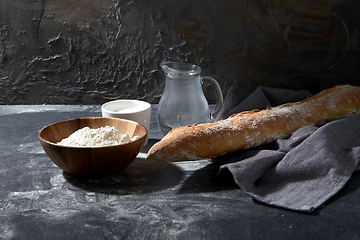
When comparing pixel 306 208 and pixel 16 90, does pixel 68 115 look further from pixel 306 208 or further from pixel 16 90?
pixel 306 208

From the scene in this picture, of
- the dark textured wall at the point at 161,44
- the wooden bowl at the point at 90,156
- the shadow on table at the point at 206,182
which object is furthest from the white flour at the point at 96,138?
the dark textured wall at the point at 161,44

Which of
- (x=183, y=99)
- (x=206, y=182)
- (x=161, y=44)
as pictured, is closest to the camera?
(x=206, y=182)

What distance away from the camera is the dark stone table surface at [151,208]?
52 cm

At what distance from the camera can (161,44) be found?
4.23ft

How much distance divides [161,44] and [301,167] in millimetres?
801

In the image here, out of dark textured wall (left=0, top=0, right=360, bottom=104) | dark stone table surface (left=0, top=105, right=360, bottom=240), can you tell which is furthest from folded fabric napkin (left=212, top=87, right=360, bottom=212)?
dark textured wall (left=0, top=0, right=360, bottom=104)

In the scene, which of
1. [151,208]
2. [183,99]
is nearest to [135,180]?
[151,208]

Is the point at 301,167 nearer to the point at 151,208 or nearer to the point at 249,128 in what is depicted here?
the point at 249,128

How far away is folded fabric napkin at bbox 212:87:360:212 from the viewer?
2.01 feet

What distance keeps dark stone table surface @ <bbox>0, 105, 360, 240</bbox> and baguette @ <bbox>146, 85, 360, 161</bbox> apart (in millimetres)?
60

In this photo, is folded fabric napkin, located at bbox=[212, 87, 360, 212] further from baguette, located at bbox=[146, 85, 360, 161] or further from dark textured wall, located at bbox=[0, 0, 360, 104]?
dark textured wall, located at bbox=[0, 0, 360, 104]

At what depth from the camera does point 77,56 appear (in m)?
1.30

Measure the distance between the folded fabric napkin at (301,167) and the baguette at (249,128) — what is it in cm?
4

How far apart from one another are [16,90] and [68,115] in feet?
1.09
